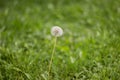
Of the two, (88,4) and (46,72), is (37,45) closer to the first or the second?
(46,72)

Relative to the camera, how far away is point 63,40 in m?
3.57

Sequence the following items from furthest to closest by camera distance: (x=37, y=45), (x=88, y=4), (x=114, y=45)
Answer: (x=88, y=4)
(x=37, y=45)
(x=114, y=45)

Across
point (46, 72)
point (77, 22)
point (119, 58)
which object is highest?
point (119, 58)

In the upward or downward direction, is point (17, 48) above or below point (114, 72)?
below

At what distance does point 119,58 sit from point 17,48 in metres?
1.22

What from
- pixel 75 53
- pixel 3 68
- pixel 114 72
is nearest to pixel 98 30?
pixel 75 53

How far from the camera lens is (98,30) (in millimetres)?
3416

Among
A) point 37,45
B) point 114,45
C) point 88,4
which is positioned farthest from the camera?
point 88,4

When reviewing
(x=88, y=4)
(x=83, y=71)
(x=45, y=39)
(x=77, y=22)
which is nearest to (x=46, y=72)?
(x=83, y=71)

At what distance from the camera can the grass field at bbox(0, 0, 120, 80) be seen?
8.59 feet

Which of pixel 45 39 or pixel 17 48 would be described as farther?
pixel 45 39

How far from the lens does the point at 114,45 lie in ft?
9.30

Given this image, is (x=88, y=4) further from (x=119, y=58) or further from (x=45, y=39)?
(x=119, y=58)

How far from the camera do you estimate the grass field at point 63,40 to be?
2.62 m
